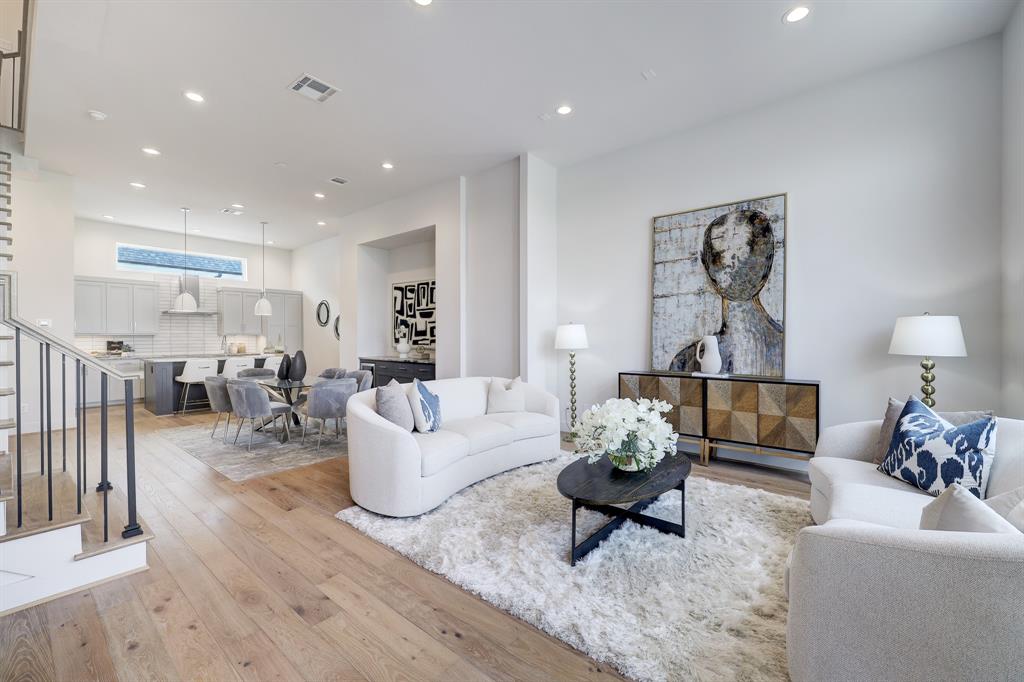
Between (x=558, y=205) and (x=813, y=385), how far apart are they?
346cm

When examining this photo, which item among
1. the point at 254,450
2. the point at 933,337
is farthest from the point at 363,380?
the point at 933,337

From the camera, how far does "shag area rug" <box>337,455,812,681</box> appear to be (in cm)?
172

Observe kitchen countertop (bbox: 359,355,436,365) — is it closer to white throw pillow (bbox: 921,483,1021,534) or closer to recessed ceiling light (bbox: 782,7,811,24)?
recessed ceiling light (bbox: 782,7,811,24)

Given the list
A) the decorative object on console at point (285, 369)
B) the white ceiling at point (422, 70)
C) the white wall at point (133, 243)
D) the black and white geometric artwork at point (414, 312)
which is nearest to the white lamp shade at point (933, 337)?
the white ceiling at point (422, 70)

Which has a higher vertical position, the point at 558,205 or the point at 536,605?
the point at 558,205

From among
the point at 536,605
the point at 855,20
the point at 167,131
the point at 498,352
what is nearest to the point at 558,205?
the point at 498,352

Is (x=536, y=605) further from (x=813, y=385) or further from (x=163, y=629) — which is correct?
(x=813, y=385)

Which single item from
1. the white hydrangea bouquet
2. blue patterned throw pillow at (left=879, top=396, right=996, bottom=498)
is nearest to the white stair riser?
the white hydrangea bouquet

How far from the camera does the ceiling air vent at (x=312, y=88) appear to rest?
3564 mm

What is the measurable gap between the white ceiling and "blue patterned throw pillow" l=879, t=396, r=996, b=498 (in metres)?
2.69

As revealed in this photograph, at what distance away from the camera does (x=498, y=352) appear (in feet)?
18.0

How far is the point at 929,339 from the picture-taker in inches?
118

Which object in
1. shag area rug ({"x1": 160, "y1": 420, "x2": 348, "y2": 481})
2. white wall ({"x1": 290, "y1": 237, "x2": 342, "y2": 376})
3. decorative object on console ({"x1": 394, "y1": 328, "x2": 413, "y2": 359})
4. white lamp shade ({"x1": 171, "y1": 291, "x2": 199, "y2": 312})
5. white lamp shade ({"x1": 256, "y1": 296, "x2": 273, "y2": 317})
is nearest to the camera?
shag area rug ({"x1": 160, "y1": 420, "x2": 348, "y2": 481})

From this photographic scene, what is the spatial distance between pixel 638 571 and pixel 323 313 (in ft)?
29.1
